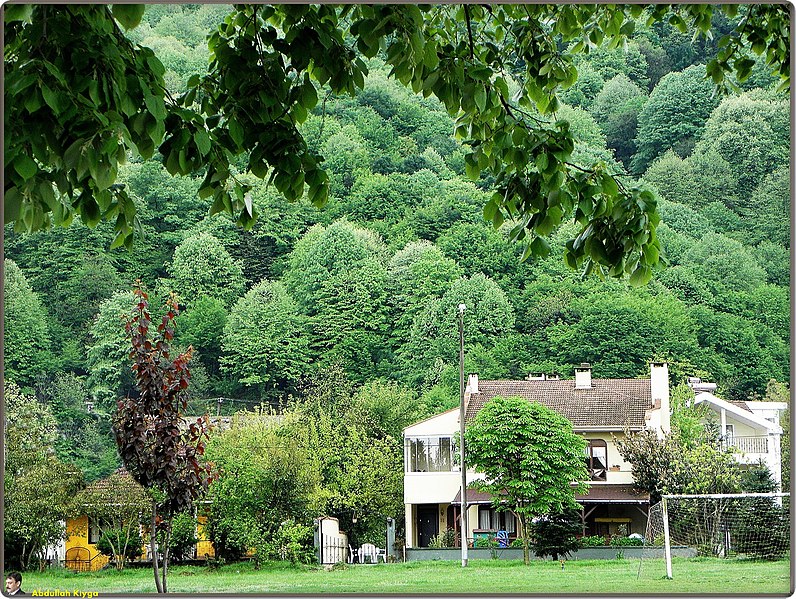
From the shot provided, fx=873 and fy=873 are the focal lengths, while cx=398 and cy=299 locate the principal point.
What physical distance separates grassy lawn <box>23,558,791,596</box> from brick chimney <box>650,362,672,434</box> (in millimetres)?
2615

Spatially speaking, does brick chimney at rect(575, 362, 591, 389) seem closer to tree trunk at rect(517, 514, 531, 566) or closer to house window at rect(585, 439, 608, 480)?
house window at rect(585, 439, 608, 480)

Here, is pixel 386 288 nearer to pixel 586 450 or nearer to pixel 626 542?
pixel 586 450

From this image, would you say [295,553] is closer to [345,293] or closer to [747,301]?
[345,293]

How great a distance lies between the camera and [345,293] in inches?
621

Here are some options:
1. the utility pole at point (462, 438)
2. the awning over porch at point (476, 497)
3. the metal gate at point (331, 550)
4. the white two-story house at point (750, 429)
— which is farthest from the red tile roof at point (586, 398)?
the metal gate at point (331, 550)

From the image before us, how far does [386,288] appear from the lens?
1703cm

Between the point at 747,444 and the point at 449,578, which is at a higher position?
the point at 747,444

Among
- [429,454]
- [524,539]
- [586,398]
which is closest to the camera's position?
[524,539]

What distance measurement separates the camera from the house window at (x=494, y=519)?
14.6 m

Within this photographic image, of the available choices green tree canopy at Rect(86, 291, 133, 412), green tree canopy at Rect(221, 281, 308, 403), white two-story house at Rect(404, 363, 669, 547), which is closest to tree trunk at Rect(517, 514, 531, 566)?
white two-story house at Rect(404, 363, 669, 547)

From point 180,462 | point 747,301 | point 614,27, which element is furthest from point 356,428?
point 614,27

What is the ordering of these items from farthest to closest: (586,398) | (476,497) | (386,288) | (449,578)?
1. (386,288)
2. (586,398)
3. (476,497)
4. (449,578)

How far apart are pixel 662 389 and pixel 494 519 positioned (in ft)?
13.3

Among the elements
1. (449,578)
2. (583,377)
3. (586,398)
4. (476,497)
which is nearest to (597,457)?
(586,398)
